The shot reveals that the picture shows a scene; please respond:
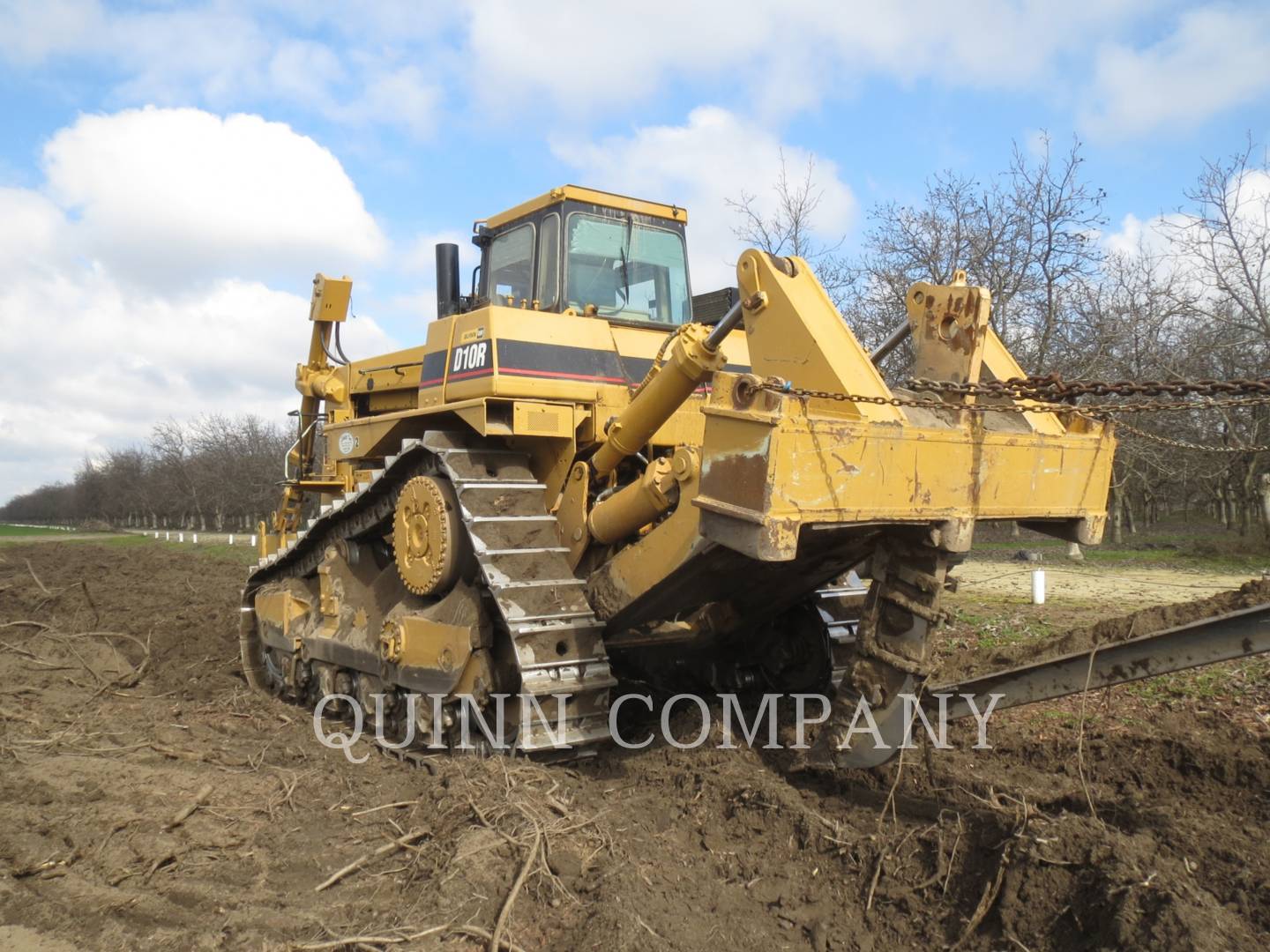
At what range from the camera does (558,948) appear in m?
3.75

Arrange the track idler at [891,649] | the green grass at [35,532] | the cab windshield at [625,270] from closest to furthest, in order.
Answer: the track idler at [891,649]
the cab windshield at [625,270]
the green grass at [35,532]

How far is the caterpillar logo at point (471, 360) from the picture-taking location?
637 centimetres

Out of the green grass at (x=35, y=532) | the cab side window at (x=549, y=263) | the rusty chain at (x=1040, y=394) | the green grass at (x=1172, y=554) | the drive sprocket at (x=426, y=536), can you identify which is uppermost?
the cab side window at (x=549, y=263)

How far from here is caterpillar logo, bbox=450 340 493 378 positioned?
637 centimetres

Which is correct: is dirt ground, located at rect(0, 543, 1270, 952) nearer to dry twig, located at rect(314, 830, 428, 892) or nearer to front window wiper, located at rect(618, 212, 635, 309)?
dry twig, located at rect(314, 830, 428, 892)

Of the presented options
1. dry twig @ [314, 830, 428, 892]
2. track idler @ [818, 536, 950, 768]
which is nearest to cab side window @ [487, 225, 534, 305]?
track idler @ [818, 536, 950, 768]

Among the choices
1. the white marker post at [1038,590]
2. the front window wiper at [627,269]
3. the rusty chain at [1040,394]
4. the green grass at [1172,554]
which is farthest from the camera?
the green grass at [1172,554]

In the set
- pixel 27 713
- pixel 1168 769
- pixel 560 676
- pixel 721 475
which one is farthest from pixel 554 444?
pixel 27 713

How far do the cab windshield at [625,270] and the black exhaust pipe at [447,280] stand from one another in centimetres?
104

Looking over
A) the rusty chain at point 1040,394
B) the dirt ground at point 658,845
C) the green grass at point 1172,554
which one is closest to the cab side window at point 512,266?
the dirt ground at point 658,845

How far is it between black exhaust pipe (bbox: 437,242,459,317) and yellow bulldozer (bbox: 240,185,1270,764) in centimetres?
2

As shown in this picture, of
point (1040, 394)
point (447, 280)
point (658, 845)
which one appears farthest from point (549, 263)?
point (658, 845)

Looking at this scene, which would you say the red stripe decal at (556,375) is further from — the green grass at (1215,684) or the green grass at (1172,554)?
the green grass at (1172,554)

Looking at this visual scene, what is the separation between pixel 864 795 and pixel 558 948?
1855 millimetres
